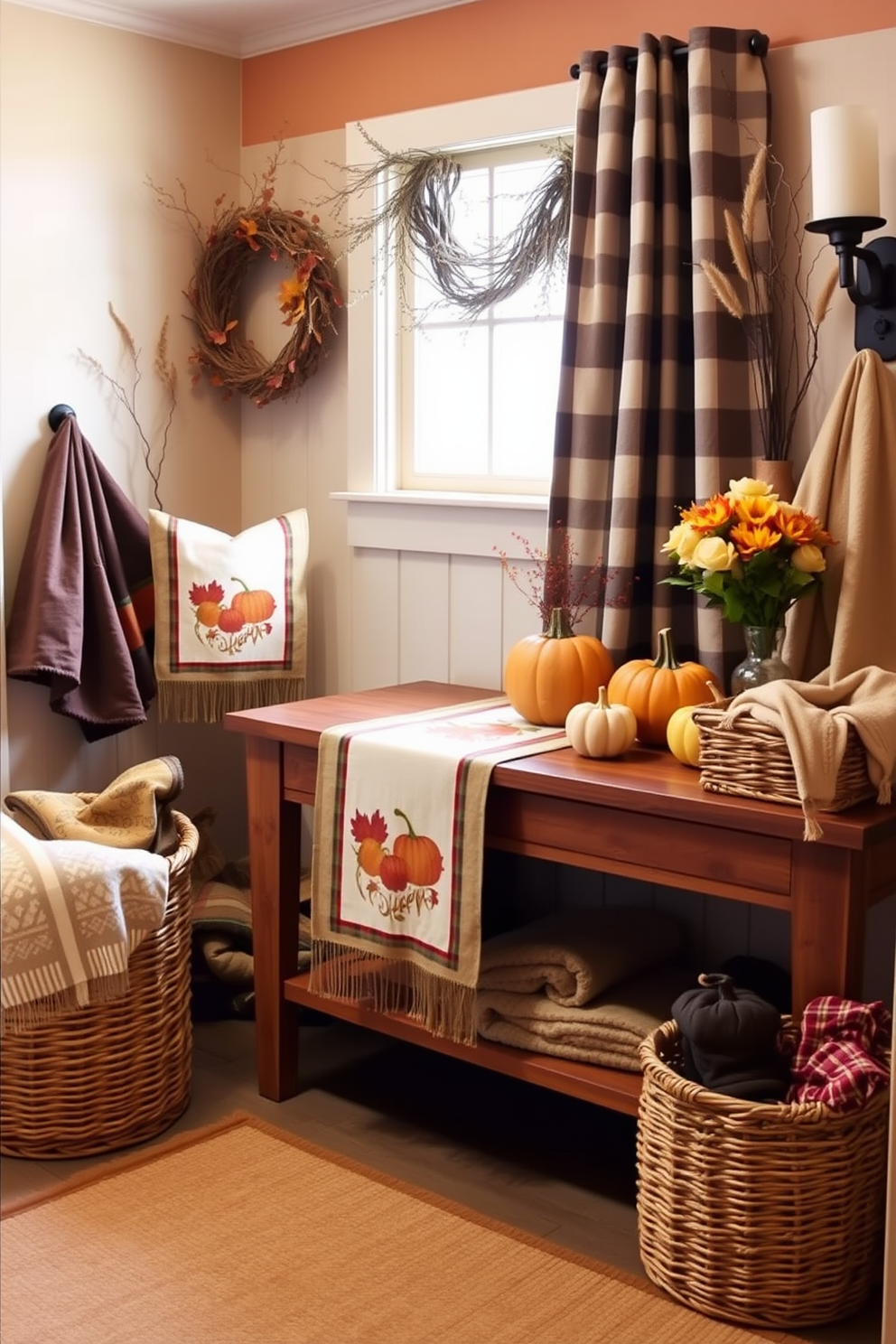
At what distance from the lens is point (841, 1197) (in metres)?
2.14

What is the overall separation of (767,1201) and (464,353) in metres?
1.96

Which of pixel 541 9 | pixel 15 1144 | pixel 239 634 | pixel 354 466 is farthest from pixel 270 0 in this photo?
pixel 15 1144

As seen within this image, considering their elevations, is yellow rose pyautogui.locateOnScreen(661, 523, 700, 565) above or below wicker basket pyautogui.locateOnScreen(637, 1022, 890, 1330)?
above

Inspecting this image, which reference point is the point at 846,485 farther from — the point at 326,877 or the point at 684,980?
the point at 326,877

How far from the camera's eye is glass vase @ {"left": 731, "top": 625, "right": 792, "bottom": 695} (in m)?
2.47

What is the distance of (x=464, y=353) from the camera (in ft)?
11.0

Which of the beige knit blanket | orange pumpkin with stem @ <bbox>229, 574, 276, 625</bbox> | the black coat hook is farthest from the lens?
orange pumpkin with stem @ <bbox>229, 574, 276, 625</bbox>

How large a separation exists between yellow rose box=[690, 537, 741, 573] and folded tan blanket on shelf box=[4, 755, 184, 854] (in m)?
1.10

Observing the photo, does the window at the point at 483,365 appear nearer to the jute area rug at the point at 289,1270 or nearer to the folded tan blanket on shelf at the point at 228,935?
the folded tan blanket on shelf at the point at 228,935

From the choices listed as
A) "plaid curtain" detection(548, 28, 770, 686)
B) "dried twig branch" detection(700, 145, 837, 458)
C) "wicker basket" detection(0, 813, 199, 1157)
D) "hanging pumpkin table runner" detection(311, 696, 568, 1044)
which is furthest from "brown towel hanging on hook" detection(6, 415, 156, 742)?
"dried twig branch" detection(700, 145, 837, 458)

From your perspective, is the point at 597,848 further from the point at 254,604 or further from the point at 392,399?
the point at 392,399

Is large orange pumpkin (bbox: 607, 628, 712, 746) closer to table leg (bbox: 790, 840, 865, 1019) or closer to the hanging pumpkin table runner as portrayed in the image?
the hanging pumpkin table runner

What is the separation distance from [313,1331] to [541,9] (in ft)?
8.17

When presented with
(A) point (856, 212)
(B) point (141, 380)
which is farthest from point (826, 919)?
(B) point (141, 380)
